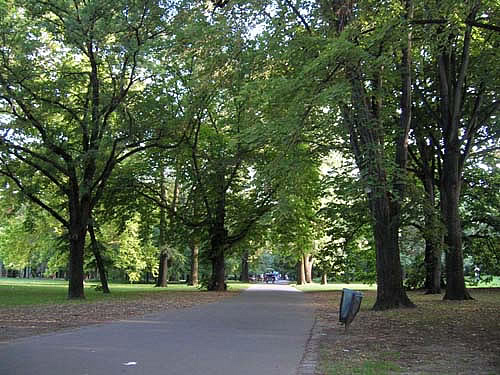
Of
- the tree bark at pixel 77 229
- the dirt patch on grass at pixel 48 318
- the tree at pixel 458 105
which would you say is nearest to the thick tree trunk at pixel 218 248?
the tree bark at pixel 77 229

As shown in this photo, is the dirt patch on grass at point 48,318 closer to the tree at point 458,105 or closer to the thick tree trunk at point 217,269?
the tree at point 458,105

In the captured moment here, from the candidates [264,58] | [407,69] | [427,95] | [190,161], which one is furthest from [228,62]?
A: [190,161]

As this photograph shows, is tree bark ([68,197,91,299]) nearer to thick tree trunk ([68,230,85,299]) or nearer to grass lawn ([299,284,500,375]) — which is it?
thick tree trunk ([68,230,85,299])

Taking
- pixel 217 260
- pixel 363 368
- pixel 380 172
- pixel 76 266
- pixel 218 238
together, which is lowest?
pixel 363 368

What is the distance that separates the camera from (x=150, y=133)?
24781 mm

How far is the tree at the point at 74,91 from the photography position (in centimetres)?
2045

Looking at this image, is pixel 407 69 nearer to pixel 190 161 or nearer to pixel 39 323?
pixel 39 323

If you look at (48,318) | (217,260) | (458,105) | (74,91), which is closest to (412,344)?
(48,318)

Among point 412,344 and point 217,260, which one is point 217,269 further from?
point 412,344

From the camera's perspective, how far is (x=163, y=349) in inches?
324

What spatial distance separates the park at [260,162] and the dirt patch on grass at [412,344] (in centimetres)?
7

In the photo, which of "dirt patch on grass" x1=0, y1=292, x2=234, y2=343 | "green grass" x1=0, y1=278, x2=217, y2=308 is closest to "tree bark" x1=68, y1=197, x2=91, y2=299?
"green grass" x1=0, y1=278, x2=217, y2=308

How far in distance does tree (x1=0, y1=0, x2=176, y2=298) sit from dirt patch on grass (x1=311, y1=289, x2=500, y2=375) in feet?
43.3

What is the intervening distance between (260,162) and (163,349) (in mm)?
20060
